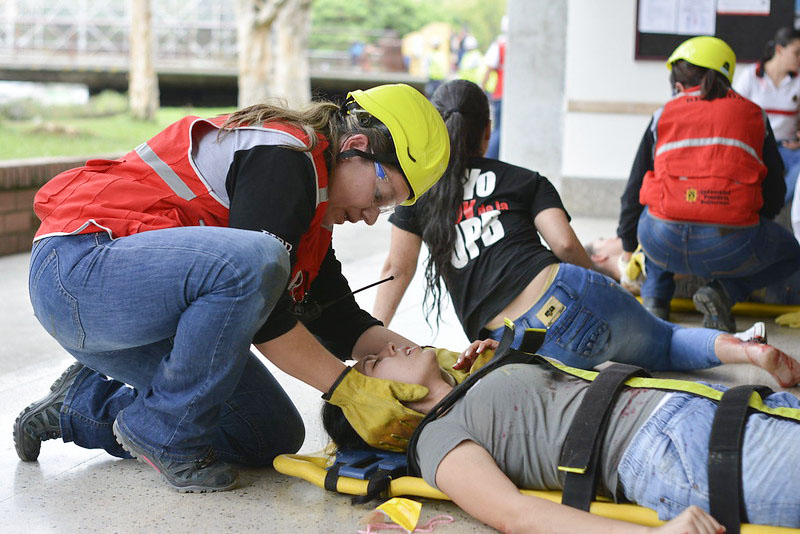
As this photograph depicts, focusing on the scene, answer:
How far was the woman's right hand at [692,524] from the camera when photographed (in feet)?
6.01

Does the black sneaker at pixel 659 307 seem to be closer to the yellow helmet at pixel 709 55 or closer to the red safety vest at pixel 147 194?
the yellow helmet at pixel 709 55

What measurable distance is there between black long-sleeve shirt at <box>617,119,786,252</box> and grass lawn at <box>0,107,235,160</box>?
5735mm

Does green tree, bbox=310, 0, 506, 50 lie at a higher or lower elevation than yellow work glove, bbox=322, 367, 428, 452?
higher

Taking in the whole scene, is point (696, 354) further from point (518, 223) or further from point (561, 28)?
point (561, 28)

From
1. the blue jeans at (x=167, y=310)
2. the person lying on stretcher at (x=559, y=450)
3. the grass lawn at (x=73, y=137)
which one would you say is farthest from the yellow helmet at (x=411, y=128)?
the grass lawn at (x=73, y=137)

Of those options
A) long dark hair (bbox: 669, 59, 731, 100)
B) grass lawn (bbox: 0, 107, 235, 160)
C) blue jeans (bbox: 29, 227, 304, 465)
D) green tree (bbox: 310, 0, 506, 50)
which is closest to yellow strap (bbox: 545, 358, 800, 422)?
blue jeans (bbox: 29, 227, 304, 465)

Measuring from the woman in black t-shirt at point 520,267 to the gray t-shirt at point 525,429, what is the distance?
891 mm

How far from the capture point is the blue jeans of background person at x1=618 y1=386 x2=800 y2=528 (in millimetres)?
1942

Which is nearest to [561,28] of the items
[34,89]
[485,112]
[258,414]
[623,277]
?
[623,277]

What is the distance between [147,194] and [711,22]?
6.30 m

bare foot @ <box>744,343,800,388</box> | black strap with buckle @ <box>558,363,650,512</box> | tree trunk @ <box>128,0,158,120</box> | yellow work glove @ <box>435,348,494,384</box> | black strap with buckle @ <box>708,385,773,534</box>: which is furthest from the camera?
tree trunk @ <box>128,0,158,120</box>

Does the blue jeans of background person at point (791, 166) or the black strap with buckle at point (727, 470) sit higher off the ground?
the blue jeans of background person at point (791, 166)

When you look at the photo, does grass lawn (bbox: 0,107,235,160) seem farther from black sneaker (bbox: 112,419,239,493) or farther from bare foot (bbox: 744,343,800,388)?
bare foot (bbox: 744,343,800,388)

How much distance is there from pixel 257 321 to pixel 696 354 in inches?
74.9
